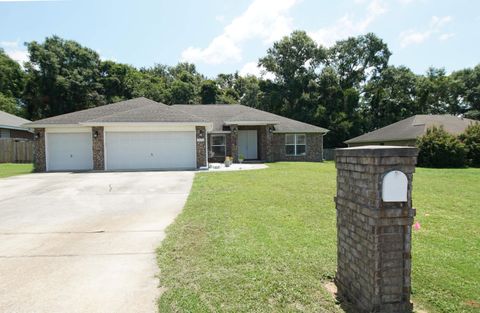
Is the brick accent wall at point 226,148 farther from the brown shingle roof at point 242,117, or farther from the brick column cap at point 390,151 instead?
the brick column cap at point 390,151

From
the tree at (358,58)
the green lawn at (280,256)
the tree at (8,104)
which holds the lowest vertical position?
the green lawn at (280,256)

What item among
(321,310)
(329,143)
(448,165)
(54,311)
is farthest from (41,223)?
(329,143)

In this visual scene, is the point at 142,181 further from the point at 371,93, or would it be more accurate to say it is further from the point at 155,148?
the point at 371,93

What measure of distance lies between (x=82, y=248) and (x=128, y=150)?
12918 millimetres

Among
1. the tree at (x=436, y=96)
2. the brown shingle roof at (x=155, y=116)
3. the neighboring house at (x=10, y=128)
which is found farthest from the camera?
the tree at (x=436, y=96)

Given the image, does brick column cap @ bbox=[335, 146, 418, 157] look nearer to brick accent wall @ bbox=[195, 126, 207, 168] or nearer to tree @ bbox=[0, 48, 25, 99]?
brick accent wall @ bbox=[195, 126, 207, 168]

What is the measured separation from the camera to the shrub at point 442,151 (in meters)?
20.3

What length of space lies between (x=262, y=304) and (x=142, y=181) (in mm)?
10088

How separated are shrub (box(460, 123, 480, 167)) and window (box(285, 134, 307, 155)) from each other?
10448 millimetres

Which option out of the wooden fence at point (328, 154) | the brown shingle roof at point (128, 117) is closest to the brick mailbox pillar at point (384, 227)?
the brown shingle roof at point (128, 117)

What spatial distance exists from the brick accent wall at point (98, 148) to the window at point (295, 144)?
12944 millimetres

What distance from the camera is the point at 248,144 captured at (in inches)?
954

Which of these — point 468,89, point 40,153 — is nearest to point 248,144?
point 40,153

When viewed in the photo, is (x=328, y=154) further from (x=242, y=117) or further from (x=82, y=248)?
(x=82, y=248)
